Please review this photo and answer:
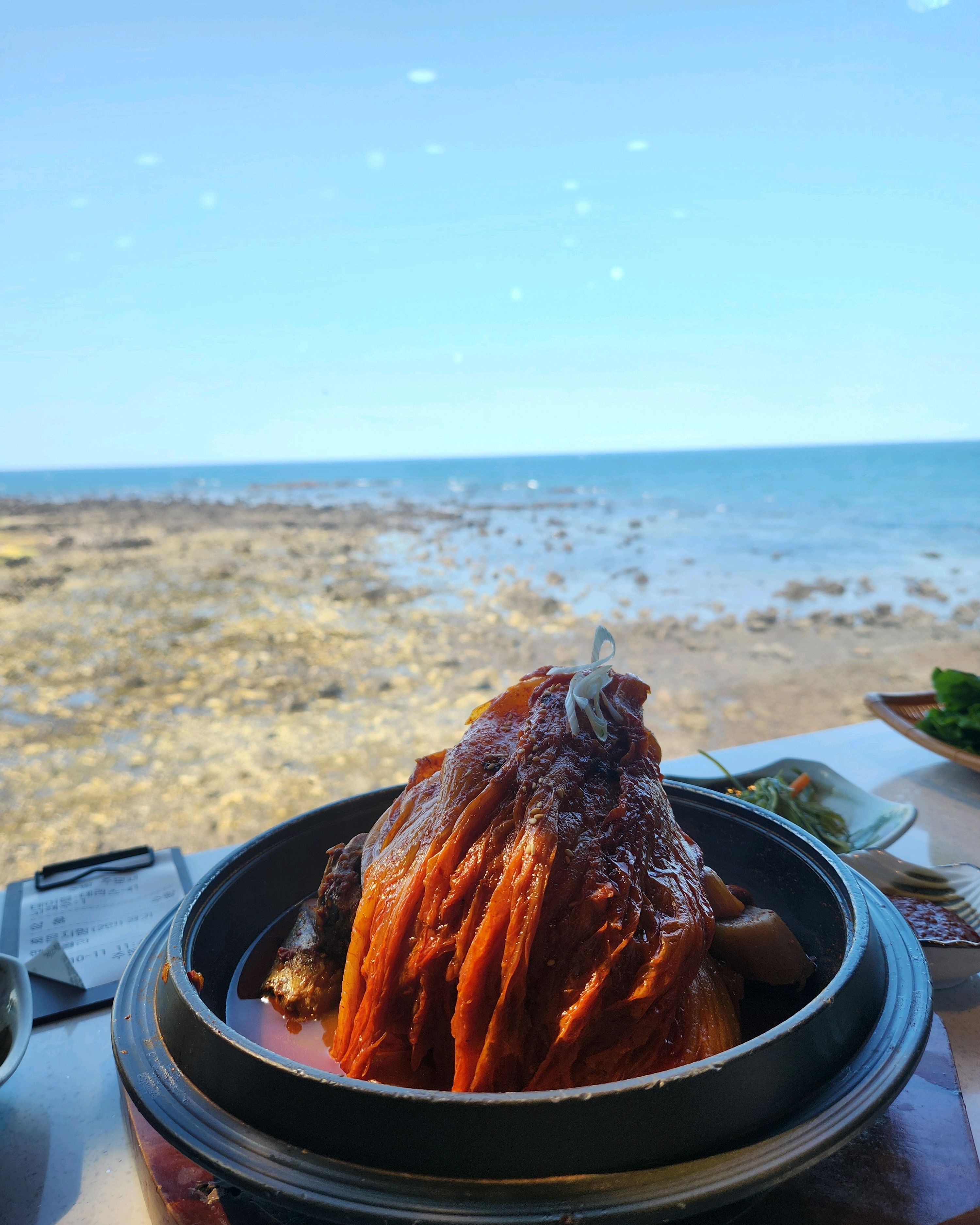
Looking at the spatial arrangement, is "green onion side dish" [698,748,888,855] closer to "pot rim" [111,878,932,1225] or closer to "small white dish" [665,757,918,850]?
"small white dish" [665,757,918,850]

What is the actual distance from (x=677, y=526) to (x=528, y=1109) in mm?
22372

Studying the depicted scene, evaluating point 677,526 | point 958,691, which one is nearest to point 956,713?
point 958,691

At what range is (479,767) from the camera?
41.8 inches

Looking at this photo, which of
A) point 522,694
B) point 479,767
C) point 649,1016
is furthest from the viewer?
point 522,694

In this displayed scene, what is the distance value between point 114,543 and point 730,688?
40.9ft

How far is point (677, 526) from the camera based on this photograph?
72.8 feet

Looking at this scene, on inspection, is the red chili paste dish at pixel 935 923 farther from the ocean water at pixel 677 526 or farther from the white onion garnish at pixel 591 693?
the ocean water at pixel 677 526

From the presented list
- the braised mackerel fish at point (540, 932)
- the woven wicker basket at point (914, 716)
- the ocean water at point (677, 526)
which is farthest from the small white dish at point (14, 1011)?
the ocean water at point (677, 526)

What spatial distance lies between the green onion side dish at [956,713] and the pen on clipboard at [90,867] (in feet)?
7.52

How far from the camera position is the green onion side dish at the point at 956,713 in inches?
88.7

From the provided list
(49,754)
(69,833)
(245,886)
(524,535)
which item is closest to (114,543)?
(524,535)

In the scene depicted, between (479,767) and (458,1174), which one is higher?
(479,767)

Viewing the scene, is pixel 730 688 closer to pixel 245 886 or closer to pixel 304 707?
pixel 304 707

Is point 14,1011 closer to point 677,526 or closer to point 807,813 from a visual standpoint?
point 807,813
